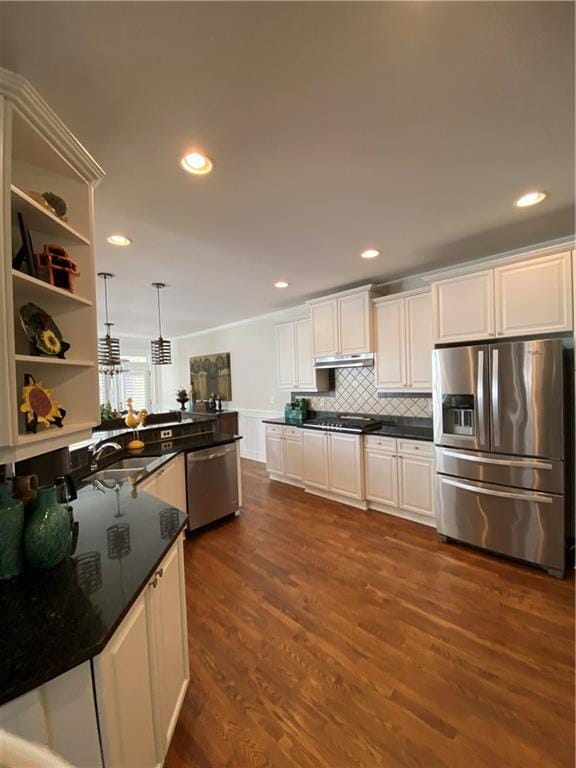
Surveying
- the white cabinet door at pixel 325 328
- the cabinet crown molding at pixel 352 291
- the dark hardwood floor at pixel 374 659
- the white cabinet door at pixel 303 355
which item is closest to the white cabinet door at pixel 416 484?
the dark hardwood floor at pixel 374 659

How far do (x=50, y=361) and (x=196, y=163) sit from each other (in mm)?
1218

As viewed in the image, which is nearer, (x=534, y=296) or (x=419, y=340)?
(x=534, y=296)

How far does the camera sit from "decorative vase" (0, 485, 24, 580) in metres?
1.04

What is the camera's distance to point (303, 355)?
4.61m

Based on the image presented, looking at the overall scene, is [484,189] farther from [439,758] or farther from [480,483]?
[439,758]

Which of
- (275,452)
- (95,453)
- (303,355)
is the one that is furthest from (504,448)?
(95,453)

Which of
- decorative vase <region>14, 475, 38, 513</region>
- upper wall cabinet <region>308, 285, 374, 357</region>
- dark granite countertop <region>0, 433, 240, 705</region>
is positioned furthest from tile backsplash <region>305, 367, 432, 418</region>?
decorative vase <region>14, 475, 38, 513</region>

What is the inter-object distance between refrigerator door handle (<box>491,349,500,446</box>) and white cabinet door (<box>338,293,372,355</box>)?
141 cm

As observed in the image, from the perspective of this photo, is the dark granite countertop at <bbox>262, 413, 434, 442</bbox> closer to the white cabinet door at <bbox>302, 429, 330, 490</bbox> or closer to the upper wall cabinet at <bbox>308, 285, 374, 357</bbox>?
the white cabinet door at <bbox>302, 429, 330, 490</bbox>

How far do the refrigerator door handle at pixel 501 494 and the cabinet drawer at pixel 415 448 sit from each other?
0.30m

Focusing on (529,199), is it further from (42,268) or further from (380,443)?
(42,268)

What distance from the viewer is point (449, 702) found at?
1.47 metres

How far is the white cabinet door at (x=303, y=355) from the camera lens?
14.8 ft

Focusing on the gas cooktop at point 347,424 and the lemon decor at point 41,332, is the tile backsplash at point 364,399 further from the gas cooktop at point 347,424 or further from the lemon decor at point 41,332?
the lemon decor at point 41,332
